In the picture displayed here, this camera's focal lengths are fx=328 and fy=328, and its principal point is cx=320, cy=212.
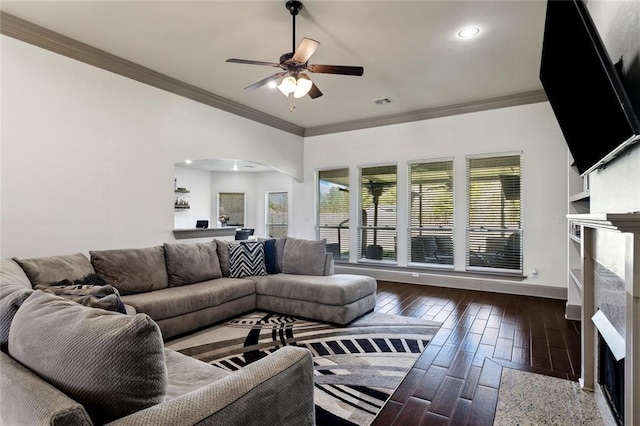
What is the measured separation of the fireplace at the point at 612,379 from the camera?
1.62m

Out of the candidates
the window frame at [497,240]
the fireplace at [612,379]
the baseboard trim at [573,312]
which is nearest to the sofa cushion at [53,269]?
the fireplace at [612,379]

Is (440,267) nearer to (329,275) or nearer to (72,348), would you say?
(329,275)

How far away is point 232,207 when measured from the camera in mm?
10156

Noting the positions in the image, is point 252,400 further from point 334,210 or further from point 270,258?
point 334,210

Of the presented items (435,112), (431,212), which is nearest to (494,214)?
(431,212)

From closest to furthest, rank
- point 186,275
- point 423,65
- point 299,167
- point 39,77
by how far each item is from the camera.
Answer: point 39,77, point 186,275, point 423,65, point 299,167

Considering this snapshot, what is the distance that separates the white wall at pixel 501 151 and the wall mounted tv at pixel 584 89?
2682mm

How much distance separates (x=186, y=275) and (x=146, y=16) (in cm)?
264

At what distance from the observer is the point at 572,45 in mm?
1934

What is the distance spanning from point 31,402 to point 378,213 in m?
5.86

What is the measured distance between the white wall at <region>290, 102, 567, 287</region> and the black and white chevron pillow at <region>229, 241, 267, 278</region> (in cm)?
273

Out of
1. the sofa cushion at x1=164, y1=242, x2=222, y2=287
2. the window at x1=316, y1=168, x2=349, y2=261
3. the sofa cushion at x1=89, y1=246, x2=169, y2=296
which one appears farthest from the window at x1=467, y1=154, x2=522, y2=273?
the sofa cushion at x1=89, y1=246, x2=169, y2=296

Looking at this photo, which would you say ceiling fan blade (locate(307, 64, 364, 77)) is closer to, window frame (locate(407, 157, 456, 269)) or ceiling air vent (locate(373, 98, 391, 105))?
ceiling air vent (locate(373, 98, 391, 105))

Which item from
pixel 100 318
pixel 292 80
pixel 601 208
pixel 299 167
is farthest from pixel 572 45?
pixel 299 167
